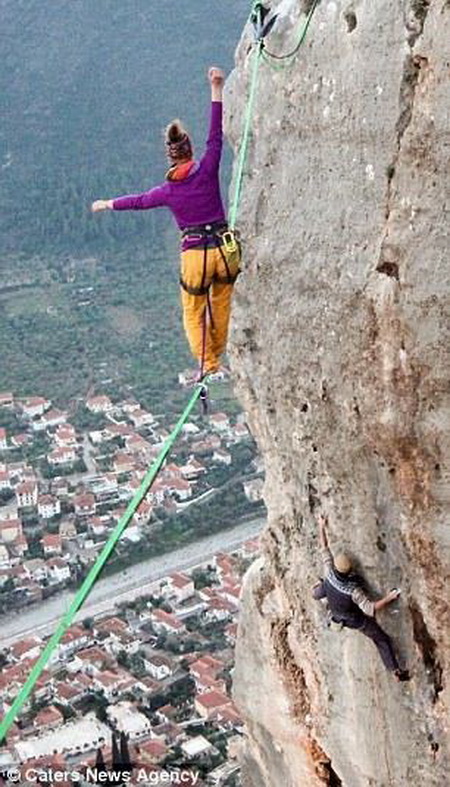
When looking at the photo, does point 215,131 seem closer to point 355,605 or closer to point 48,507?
point 355,605

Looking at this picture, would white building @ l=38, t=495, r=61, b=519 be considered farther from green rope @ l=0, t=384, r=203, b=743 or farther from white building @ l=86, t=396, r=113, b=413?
green rope @ l=0, t=384, r=203, b=743

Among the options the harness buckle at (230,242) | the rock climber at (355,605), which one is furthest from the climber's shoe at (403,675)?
the harness buckle at (230,242)

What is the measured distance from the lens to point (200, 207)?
18.6ft

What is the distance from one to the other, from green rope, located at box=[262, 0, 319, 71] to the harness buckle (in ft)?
2.51

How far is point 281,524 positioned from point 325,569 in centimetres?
64

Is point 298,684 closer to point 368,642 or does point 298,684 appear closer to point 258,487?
point 368,642

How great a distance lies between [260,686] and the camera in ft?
20.7

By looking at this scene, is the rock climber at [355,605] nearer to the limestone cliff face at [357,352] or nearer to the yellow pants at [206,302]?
the limestone cliff face at [357,352]

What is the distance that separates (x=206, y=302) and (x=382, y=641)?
1.90 metres

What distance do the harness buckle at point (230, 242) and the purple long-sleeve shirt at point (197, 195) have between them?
16cm

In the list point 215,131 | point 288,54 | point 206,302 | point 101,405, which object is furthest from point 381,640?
point 101,405

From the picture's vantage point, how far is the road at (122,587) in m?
26.3

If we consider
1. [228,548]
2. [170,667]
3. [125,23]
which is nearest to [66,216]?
[125,23]

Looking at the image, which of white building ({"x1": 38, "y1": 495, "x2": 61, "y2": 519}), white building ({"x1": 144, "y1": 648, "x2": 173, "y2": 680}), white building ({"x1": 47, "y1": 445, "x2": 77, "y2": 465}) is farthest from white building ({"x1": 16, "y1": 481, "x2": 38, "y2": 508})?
white building ({"x1": 144, "y1": 648, "x2": 173, "y2": 680})
